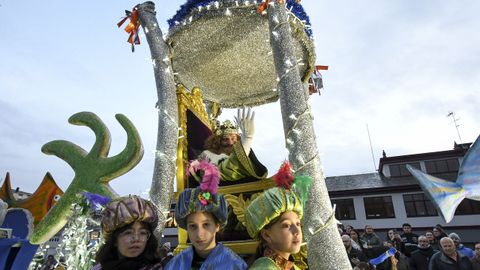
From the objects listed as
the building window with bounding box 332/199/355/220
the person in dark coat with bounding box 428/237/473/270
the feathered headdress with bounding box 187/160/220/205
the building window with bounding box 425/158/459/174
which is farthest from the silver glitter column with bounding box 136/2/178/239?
the building window with bounding box 425/158/459/174

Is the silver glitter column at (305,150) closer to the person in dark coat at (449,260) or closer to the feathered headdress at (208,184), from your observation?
the feathered headdress at (208,184)

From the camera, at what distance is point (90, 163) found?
308 centimetres

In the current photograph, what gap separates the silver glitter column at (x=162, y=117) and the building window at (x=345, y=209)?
53.6 feet

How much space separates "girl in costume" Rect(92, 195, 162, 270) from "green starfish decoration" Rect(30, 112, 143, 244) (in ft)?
2.56

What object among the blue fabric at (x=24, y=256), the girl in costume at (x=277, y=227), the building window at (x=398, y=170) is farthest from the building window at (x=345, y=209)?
the blue fabric at (x=24, y=256)

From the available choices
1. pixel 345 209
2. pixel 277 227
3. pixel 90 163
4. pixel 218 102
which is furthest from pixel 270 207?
pixel 345 209

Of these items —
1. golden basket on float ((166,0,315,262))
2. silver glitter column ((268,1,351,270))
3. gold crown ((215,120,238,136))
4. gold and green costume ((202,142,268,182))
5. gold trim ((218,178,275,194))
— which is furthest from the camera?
gold crown ((215,120,238,136))

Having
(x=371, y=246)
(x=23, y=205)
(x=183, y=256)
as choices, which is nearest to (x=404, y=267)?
(x=371, y=246)

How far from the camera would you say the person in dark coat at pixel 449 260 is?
15.0 ft

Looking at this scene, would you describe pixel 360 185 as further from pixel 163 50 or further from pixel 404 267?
pixel 163 50

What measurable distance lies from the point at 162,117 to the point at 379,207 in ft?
56.5

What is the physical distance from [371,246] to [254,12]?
543 cm

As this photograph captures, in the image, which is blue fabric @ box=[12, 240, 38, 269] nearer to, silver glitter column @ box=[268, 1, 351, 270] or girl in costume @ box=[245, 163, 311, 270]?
girl in costume @ box=[245, 163, 311, 270]

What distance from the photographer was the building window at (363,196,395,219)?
698 inches
